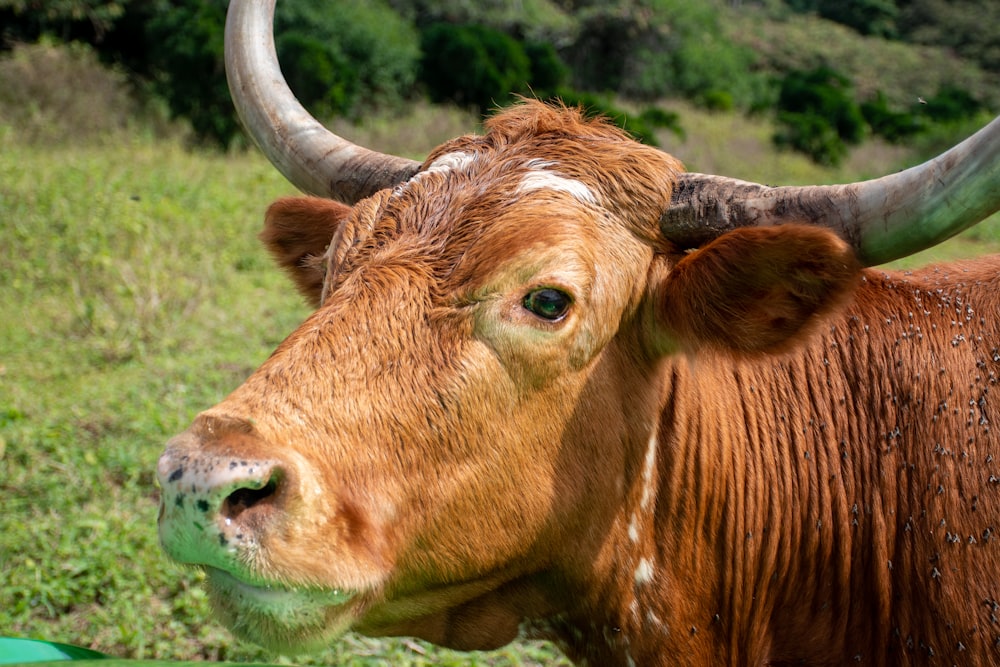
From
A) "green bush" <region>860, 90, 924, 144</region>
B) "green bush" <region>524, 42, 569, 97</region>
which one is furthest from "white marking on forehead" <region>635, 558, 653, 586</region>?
"green bush" <region>860, 90, 924, 144</region>

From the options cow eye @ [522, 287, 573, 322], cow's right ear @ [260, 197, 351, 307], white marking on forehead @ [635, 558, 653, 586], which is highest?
cow eye @ [522, 287, 573, 322]

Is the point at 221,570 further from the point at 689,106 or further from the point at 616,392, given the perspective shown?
→ the point at 689,106

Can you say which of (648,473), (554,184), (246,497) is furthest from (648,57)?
(246,497)

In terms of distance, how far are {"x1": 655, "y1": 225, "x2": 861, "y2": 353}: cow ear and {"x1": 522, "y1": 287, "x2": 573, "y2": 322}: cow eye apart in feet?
1.13

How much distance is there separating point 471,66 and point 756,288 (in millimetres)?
19739

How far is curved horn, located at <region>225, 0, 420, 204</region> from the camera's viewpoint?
3166 millimetres

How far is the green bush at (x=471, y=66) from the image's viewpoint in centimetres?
2105

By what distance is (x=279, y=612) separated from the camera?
6.38 ft

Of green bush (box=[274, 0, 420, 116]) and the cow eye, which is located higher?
the cow eye

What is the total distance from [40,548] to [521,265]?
11.2 ft

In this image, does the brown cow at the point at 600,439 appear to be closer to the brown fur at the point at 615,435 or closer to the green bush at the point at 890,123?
the brown fur at the point at 615,435

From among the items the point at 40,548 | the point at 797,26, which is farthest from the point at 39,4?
the point at 797,26

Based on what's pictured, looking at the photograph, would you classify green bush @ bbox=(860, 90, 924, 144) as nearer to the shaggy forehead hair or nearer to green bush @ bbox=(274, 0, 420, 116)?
green bush @ bbox=(274, 0, 420, 116)

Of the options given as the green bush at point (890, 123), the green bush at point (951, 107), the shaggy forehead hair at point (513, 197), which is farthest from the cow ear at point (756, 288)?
the green bush at point (951, 107)
